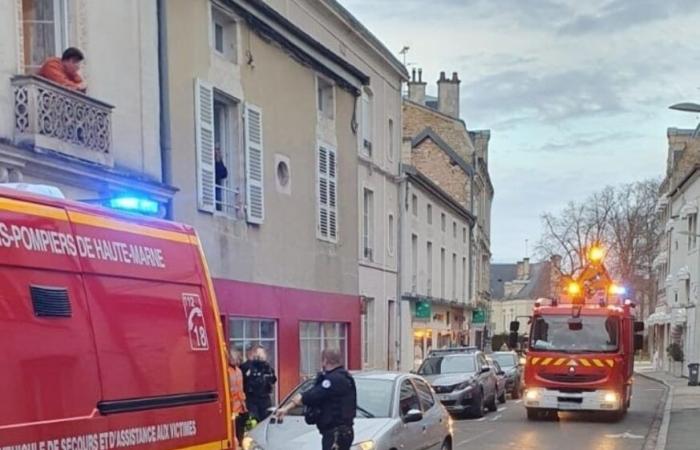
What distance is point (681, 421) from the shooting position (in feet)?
67.6

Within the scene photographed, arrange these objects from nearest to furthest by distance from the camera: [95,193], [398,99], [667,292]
→ [95,193]
[398,99]
[667,292]

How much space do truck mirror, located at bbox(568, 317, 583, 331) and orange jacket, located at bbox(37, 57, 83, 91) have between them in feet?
42.2

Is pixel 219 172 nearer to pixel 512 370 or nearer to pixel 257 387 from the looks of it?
pixel 257 387

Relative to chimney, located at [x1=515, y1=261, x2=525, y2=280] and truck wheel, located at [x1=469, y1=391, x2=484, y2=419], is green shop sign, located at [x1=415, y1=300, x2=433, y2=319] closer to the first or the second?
truck wheel, located at [x1=469, y1=391, x2=484, y2=419]

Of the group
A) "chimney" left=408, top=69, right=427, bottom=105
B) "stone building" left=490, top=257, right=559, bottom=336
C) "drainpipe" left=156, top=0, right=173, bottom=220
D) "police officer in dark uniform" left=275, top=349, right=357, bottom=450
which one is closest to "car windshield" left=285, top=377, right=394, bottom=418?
"police officer in dark uniform" left=275, top=349, right=357, bottom=450

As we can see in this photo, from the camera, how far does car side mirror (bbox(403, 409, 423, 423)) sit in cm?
1043

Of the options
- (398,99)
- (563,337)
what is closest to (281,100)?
(563,337)

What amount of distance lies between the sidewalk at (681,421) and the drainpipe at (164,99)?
30.3 ft

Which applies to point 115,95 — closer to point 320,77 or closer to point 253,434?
point 253,434

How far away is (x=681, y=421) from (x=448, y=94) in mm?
35854

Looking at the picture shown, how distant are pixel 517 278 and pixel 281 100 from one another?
126356 mm

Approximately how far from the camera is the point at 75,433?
15.0 ft

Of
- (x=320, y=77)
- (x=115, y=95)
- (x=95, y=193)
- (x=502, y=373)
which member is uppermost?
(x=320, y=77)

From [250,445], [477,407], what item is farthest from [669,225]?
[250,445]
